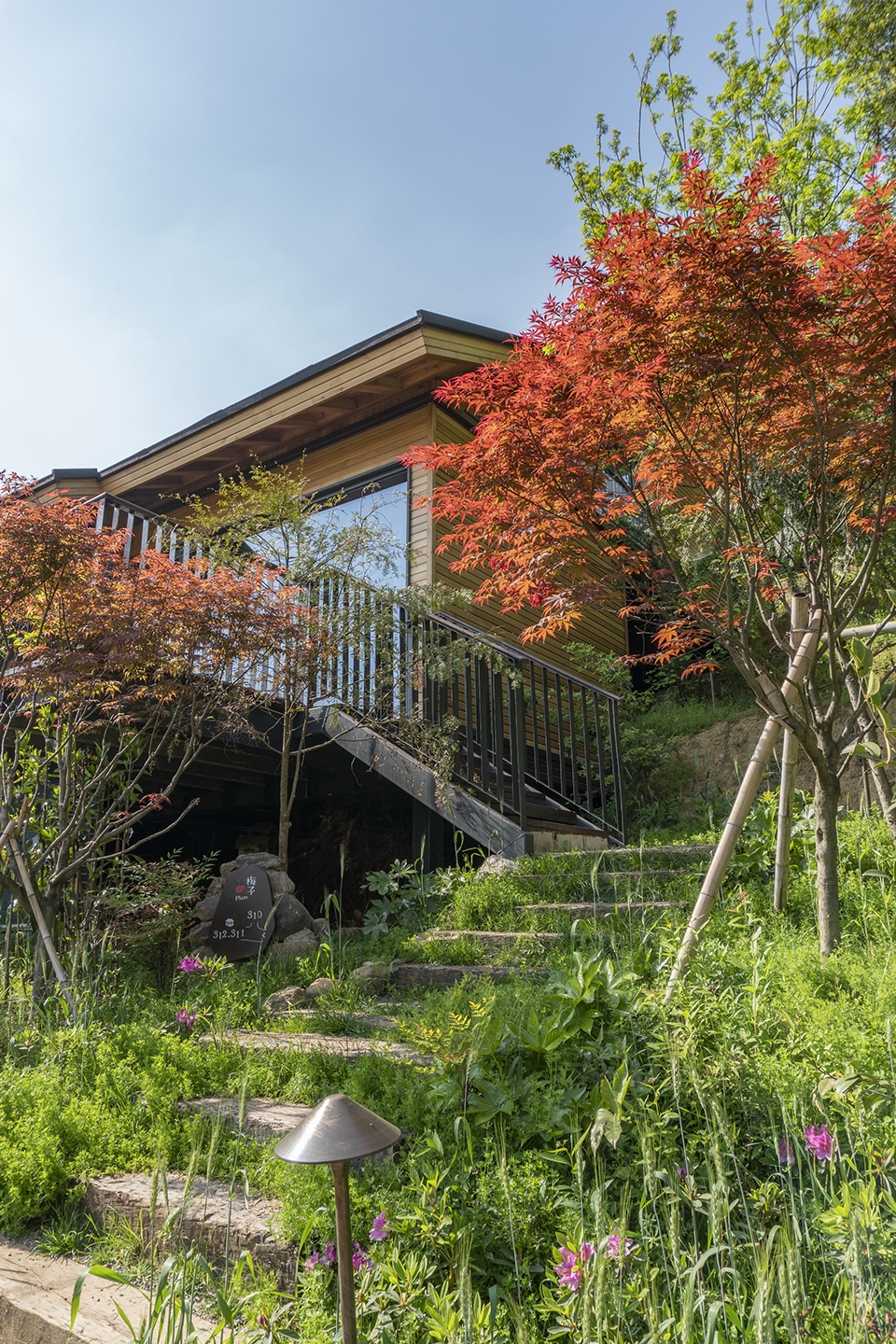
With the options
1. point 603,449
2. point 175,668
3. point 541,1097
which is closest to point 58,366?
point 175,668

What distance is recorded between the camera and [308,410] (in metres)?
8.53

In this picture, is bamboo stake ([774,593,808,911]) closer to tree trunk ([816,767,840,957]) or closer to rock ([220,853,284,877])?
tree trunk ([816,767,840,957])

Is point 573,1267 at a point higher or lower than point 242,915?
lower

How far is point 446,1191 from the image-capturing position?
191 cm

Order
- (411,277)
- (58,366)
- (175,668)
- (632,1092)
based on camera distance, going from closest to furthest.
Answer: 1. (632,1092)
2. (175,668)
3. (58,366)
4. (411,277)

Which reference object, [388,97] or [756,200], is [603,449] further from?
[388,97]

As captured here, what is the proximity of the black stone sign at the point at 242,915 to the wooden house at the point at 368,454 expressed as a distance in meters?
1.23

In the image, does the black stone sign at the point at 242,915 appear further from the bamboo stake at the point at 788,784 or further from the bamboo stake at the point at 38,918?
the bamboo stake at the point at 788,784

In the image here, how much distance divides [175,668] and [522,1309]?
3.58 meters

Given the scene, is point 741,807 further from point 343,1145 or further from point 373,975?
point 343,1145

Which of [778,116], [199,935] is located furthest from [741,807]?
[778,116]

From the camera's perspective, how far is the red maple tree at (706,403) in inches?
114

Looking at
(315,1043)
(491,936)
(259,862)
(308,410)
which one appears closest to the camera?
(315,1043)

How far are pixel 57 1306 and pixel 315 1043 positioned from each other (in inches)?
46.5
